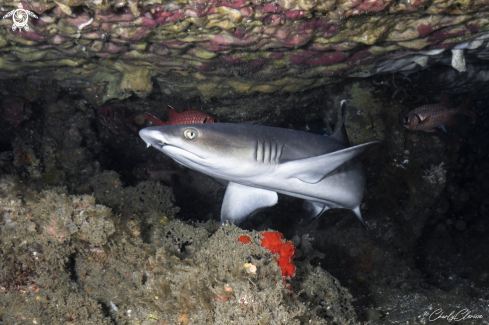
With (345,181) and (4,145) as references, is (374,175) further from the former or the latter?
(4,145)

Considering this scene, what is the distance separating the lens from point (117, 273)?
3029 mm

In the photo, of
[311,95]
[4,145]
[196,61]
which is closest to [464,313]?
[311,95]

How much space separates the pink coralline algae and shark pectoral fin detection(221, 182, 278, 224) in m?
1.80

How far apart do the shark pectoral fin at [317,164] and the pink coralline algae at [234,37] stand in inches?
51.4

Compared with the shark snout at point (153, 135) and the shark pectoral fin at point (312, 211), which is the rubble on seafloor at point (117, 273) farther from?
the shark pectoral fin at point (312, 211)

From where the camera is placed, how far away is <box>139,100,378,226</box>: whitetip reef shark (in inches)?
106

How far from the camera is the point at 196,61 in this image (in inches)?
153

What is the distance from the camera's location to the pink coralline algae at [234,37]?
101 inches

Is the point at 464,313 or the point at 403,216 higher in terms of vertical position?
the point at 464,313

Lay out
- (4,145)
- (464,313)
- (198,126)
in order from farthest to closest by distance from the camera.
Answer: (4,145) < (464,313) < (198,126)

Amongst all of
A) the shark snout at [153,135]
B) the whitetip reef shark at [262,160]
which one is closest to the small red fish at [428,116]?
the whitetip reef shark at [262,160]

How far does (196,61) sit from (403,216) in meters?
5.58

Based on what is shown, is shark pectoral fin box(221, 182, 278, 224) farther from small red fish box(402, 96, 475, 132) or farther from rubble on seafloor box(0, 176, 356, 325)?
small red fish box(402, 96, 475, 132)

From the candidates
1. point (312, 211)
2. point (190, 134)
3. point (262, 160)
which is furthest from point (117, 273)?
point (312, 211)
